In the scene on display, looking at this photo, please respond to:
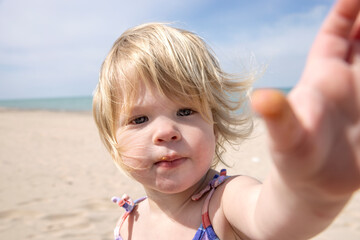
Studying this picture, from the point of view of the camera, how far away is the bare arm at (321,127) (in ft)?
1.93

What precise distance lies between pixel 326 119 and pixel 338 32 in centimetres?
23

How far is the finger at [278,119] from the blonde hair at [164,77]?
91cm

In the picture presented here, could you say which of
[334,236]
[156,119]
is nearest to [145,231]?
[156,119]

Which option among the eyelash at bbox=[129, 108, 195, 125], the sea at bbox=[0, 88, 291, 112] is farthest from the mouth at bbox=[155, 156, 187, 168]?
the sea at bbox=[0, 88, 291, 112]

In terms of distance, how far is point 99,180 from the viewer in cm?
536

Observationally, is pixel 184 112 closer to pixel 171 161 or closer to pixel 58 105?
pixel 171 161

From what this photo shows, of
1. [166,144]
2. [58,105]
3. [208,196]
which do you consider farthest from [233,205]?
[58,105]

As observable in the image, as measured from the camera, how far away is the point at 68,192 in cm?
458

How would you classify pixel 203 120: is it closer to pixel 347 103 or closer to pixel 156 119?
pixel 156 119

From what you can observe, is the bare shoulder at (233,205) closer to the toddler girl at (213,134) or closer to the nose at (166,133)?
the toddler girl at (213,134)

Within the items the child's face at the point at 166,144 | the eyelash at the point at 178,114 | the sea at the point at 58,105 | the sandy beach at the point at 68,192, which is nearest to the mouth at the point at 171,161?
the child's face at the point at 166,144

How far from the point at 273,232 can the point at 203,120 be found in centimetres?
70

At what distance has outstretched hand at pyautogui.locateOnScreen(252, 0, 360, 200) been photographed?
60 centimetres

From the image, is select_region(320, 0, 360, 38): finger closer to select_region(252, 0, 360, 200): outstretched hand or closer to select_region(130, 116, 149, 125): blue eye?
select_region(252, 0, 360, 200): outstretched hand
